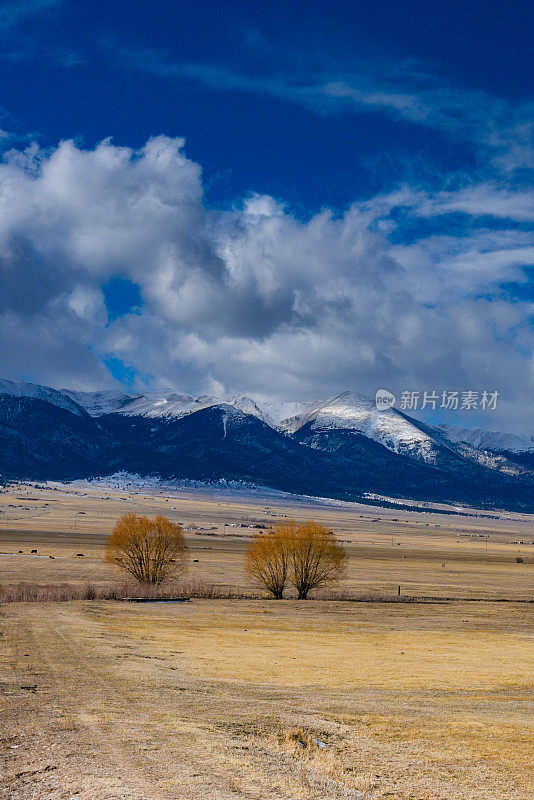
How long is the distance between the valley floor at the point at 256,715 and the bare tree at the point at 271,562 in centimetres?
3875

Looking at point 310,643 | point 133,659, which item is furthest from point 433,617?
point 133,659

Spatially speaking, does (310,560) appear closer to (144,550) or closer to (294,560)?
(294,560)

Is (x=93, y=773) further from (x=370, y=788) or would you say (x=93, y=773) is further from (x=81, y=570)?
(x=81, y=570)

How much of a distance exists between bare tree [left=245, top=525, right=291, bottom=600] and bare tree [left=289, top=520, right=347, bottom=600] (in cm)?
139

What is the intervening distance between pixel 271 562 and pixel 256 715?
71.3 meters

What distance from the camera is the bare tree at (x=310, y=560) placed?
97062 mm

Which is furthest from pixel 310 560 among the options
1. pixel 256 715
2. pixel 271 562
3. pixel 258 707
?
pixel 256 715

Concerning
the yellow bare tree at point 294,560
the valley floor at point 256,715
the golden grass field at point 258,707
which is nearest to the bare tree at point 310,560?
the yellow bare tree at point 294,560

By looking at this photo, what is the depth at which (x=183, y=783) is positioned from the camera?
55.6 feet

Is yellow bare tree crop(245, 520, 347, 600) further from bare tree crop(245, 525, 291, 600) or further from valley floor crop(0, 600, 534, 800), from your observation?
valley floor crop(0, 600, 534, 800)

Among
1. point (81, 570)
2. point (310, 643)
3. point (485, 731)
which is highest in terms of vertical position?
point (485, 731)

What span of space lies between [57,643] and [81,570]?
82955 millimetres

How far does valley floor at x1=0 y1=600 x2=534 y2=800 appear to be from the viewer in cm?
1733

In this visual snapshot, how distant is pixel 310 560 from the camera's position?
9769 cm
